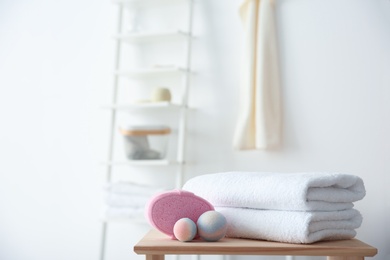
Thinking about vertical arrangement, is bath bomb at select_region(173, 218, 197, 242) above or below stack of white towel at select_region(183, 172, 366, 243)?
below

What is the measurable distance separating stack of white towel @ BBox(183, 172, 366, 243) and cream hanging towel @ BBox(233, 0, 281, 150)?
996 millimetres

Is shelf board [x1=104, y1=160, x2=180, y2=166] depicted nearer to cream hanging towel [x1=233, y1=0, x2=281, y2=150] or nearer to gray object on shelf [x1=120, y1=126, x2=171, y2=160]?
gray object on shelf [x1=120, y1=126, x2=171, y2=160]

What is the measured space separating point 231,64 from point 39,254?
1314 millimetres

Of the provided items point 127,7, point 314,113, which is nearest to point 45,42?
point 127,7

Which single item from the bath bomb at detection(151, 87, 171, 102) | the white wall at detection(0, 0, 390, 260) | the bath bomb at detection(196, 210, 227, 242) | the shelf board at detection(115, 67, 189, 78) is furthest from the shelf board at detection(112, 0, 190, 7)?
the bath bomb at detection(196, 210, 227, 242)

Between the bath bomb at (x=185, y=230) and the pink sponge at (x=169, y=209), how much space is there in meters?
0.04

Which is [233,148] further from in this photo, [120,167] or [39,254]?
[39,254]

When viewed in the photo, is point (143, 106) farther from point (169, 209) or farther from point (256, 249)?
→ point (256, 249)

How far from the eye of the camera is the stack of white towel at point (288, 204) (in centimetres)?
104

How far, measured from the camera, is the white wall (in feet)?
7.04

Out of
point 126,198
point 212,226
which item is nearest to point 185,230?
point 212,226

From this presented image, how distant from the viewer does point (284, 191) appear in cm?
106

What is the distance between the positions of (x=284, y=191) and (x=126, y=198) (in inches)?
48.5

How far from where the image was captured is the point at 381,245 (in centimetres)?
205
